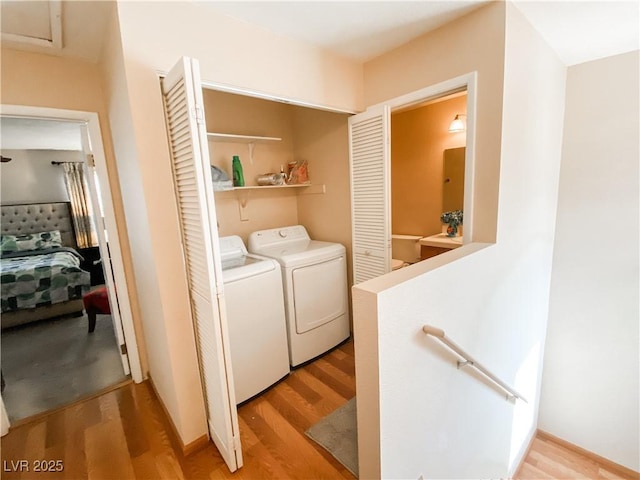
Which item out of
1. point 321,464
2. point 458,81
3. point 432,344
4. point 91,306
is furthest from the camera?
point 91,306

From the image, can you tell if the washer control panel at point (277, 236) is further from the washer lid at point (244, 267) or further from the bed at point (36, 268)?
the bed at point (36, 268)

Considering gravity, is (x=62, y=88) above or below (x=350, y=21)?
below

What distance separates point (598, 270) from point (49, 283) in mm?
5977

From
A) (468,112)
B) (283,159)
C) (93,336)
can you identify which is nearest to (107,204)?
(283,159)

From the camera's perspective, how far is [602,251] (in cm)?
249

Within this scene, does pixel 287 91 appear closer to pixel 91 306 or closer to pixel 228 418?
pixel 228 418

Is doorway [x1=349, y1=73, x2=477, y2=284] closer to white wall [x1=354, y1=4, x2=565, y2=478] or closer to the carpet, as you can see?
white wall [x1=354, y1=4, x2=565, y2=478]

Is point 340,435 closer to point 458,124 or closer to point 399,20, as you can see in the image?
point 399,20

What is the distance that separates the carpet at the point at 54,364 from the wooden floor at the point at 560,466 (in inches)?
145

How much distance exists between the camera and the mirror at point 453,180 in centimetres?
315

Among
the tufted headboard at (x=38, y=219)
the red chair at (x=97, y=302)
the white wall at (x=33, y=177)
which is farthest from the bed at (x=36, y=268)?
the red chair at (x=97, y=302)

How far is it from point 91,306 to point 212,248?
2.62 meters

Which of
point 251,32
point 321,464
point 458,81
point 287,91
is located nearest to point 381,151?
point 458,81

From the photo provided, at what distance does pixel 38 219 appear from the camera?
4.73 metres
